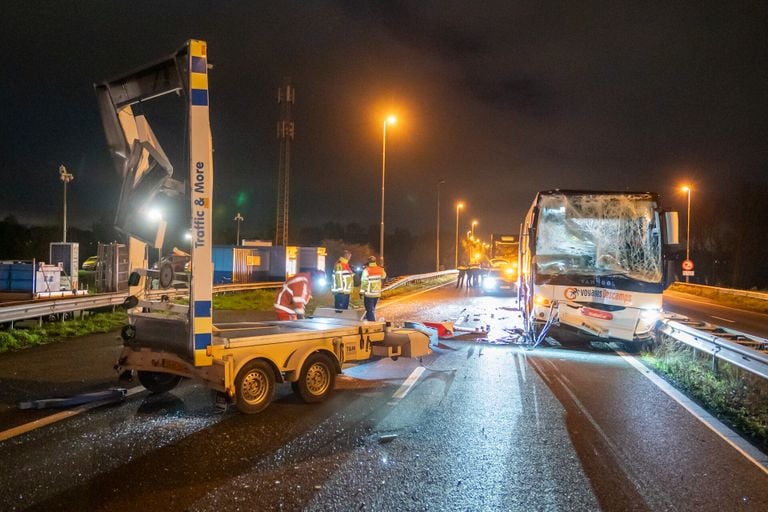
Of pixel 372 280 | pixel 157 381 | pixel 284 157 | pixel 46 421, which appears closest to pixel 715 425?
pixel 157 381

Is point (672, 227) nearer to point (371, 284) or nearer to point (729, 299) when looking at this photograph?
point (371, 284)

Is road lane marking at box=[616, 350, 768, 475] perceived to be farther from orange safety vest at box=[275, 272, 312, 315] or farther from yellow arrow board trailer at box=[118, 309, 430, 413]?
orange safety vest at box=[275, 272, 312, 315]

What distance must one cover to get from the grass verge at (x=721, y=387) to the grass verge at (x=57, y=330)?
11042mm

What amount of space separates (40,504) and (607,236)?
10221mm

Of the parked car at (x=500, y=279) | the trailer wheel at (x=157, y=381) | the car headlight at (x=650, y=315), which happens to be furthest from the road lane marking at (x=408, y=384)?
the parked car at (x=500, y=279)

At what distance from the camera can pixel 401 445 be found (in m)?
5.36

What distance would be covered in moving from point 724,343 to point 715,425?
2337 millimetres

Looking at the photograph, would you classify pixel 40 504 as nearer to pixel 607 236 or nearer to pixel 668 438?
pixel 668 438

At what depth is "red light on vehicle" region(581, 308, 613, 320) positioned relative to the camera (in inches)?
438

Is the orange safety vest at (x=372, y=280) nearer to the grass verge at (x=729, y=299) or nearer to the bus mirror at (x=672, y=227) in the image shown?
the bus mirror at (x=672, y=227)

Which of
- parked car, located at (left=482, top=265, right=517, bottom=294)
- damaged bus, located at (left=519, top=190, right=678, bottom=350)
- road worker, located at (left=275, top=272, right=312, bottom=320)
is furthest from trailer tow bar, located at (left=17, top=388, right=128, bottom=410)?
parked car, located at (left=482, top=265, right=517, bottom=294)

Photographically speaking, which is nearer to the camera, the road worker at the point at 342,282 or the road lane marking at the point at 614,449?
the road lane marking at the point at 614,449

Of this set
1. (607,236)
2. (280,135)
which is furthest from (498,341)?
(280,135)

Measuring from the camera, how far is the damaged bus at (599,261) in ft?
36.3
